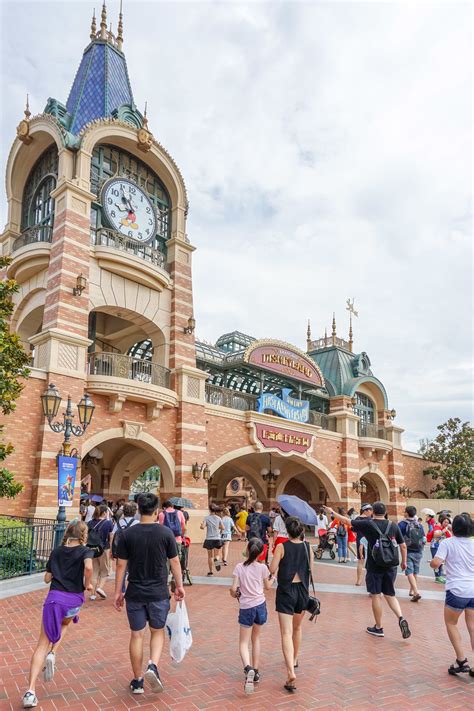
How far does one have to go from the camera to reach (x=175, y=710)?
451 cm

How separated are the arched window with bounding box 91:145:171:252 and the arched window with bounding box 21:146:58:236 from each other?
1.54 metres

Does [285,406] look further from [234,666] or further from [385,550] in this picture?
[234,666]

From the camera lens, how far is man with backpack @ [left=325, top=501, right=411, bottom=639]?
6.67 metres

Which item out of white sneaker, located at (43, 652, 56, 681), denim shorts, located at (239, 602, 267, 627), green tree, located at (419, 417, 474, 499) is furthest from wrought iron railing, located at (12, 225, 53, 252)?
green tree, located at (419, 417, 474, 499)

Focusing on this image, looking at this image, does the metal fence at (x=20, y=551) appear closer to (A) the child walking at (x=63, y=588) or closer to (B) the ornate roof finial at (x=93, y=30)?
(A) the child walking at (x=63, y=588)

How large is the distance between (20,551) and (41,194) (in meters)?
14.8

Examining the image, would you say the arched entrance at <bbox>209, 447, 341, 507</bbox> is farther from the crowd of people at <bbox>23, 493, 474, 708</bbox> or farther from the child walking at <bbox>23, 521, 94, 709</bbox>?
the child walking at <bbox>23, 521, 94, 709</bbox>

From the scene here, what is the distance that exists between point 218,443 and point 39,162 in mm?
13335

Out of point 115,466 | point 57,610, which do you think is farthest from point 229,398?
point 57,610

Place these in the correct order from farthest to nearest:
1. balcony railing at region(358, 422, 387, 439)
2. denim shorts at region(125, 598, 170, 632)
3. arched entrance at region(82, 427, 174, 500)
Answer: balcony railing at region(358, 422, 387, 439)
arched entrance at region(82, 427, 174, 500)
denim shorts at region(125, 598, 170, 632)

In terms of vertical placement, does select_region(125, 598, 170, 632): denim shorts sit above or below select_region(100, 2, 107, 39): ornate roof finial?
below

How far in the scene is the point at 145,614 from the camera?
15.5ft

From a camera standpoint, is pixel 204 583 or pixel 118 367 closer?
pixel 204 583

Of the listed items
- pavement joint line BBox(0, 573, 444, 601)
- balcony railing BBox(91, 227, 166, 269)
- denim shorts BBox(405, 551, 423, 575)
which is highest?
balcony railing BBox(91, 227, 166, 269)
